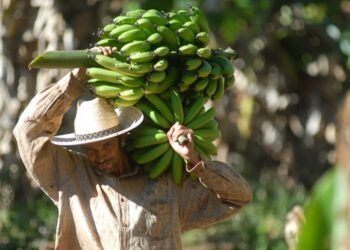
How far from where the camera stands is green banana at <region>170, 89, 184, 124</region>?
4.29 metres

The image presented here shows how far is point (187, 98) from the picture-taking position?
14.6 feet

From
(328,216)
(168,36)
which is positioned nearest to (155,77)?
(168,36)

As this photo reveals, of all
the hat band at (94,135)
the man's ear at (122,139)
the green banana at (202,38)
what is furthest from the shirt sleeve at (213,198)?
the green banana at (202,38)

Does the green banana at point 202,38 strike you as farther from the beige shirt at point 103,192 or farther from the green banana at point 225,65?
the beige shirt at point 103,192

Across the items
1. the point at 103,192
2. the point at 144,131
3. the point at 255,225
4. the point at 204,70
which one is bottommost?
the point at 255,225

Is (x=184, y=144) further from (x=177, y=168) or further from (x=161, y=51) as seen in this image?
(x=161, y=51)

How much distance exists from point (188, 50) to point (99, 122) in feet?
1.53

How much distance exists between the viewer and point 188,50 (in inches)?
170

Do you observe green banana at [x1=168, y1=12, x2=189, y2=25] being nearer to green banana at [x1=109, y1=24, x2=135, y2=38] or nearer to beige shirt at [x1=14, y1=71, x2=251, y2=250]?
green banana at [x1=109, y1=24, x2=135, y2=38]

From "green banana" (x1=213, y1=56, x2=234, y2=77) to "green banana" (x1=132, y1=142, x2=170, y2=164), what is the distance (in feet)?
1.40

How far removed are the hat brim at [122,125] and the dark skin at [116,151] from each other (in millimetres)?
20

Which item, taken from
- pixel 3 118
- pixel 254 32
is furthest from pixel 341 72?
pixel 3 118

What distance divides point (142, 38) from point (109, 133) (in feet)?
1.40

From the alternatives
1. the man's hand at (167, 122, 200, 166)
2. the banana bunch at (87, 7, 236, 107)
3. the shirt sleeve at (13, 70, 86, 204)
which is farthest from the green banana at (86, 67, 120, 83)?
the man's hand at (167, 122, 200, 166)
